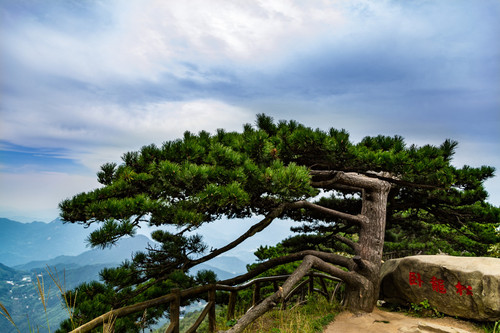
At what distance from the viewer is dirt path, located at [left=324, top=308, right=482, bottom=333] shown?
3914mm

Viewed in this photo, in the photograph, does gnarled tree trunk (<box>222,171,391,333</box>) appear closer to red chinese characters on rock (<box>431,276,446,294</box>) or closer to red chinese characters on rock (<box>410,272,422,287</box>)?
red chinese characters on rock (<box>410,272,422,287</box>)

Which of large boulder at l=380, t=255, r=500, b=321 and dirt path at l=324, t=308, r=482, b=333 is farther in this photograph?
large boulder at l=380, t=255, r=500, b=321

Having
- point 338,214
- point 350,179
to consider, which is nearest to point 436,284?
point 338,214

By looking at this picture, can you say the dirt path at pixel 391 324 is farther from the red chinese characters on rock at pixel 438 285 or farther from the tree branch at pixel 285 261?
the tree branch at pixel 285 261

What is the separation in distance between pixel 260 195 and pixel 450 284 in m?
3.29

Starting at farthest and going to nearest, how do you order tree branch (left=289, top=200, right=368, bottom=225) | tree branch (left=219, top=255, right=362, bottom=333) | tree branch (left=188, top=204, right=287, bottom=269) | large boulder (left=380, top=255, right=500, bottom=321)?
tree branch (left=289, top=200, right=368, bottom=225) → large boulder (left=380, top=255, right=500, bottom=321) → tree branch (left=188, top=204, right=287, bottom=269) → tree branch (left=219, top=255, right=362, bottom=333)

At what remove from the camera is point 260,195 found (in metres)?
3.61

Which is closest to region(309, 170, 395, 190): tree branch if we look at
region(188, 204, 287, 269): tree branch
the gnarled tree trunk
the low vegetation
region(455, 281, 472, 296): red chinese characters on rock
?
the gnarled tree trunk

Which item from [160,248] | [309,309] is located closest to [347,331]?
[309,309]

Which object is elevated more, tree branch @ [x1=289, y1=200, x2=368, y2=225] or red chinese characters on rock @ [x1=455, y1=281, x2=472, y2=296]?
tree branch @ [x1=289, y1=200, x2=368, y2=225]

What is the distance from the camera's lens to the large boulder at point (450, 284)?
4168mm

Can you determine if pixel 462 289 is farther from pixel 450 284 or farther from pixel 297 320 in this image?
pixel 297 320

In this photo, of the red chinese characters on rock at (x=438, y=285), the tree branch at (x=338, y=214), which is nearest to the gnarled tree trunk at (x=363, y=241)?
the tree branch at (x=338, y=214)

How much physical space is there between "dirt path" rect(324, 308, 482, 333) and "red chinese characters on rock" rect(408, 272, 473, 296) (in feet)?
1.41
